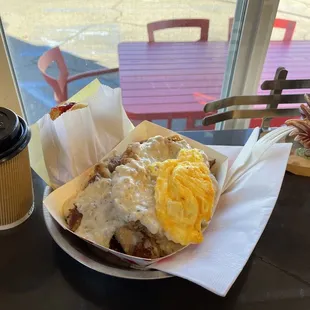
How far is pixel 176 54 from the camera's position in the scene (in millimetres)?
1512

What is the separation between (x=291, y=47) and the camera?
4.81ft

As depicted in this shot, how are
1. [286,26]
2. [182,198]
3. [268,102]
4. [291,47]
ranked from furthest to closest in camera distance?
Result: 1. [291,47]
2. [286,26]
3. [268,102]
4. [182,198]

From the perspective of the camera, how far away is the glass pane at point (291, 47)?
129 centimetres

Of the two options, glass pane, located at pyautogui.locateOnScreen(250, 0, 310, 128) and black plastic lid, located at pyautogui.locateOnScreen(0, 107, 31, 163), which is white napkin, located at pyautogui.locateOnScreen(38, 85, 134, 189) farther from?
glass pane, located at pyautogui.locateOnScreen(250, 0, 310, 128)

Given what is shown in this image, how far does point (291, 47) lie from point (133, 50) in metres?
0.61

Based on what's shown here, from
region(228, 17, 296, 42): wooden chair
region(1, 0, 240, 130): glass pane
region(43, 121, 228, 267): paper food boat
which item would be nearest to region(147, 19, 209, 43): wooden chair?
region(1, 0, 240, 130): glass pane

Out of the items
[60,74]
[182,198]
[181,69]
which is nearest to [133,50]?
[181,69]

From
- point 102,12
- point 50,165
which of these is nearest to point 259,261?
point 50,165

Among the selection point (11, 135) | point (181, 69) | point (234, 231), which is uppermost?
point (11, 135)

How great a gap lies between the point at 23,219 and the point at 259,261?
0.40m

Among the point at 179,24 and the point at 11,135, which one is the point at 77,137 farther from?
the point at 179,24

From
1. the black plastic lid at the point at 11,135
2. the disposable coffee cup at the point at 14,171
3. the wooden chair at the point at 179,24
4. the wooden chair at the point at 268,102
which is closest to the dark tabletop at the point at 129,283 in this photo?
the disposable coffee cup at the point at 14,171

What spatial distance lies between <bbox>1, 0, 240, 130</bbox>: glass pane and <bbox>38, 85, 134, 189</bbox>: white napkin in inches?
25.0

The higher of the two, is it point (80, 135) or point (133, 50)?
point (80, 135)
